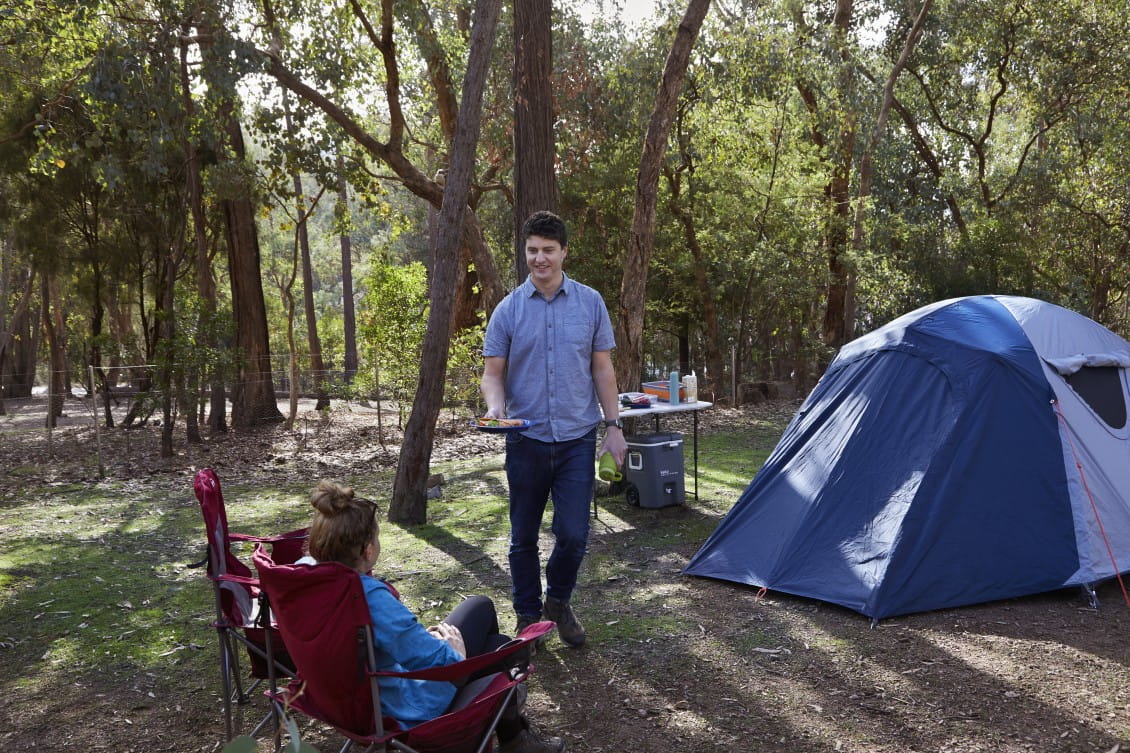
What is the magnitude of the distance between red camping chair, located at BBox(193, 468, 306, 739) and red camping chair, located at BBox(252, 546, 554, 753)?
1.65ft

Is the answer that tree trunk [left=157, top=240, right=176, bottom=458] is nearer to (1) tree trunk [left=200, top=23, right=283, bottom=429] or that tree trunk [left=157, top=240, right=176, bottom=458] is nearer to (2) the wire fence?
(2) the wire fence

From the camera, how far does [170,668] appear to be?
14.2ft

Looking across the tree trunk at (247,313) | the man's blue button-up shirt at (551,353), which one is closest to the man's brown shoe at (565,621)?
the man's blue button-up shirt at (551,353)

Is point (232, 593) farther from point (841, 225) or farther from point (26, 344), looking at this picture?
point (26, 344)

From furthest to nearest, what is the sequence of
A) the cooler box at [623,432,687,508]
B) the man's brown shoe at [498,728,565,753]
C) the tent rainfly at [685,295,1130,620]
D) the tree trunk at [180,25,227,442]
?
the tree trunk at [180,25,227,442] < the cooler box at [623,432,687,508] < the tent rainfly at [685,295,1130,620] < the man's brown shoe at [498,728,565,753]

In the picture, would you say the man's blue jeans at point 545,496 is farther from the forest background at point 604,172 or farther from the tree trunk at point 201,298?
the tree trunk at point 201,298

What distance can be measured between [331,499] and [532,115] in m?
5.82

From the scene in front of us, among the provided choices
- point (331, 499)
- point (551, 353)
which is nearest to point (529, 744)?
point (331, 499)

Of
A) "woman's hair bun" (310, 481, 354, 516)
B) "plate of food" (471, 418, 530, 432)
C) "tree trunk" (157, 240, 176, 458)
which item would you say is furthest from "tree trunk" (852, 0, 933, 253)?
"woman's hair bun" (310, 481, 354, 516)

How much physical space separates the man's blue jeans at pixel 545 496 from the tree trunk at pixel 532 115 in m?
3.96

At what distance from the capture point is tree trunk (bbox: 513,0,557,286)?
7.80 meters

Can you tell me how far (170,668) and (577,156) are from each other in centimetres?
1427

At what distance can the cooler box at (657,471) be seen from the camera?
744cm

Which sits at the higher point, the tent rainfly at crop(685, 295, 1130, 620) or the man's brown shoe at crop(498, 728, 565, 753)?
the tent rainfly at crop(685, 295, 1130, 620)
